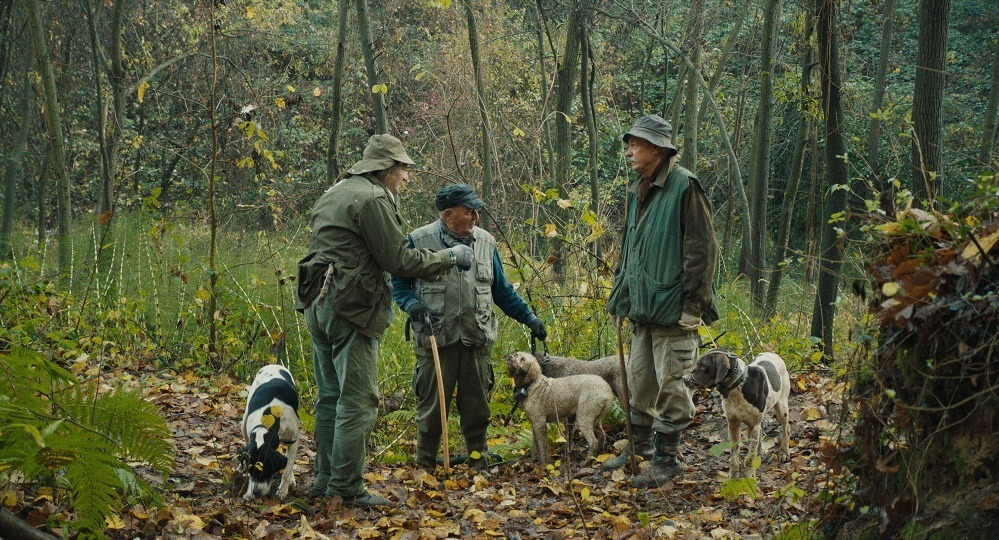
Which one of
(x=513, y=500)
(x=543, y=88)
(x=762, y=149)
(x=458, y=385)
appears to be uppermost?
(x=543, y=88)

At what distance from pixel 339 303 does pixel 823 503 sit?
10.3 ft

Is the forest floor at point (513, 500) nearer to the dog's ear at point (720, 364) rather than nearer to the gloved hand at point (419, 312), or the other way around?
the dog's ear at point (720, 364)

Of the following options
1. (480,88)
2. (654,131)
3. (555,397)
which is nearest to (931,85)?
(654,131)

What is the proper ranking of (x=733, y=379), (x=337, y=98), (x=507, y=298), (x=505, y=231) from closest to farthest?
(x=733, y=379) < (x=507, y=298) < (x=337, y=98) < (x=505, y=231)

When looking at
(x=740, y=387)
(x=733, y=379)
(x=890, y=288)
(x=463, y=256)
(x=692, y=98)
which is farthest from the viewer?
(x=692, y=98)

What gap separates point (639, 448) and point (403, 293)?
7.30ft

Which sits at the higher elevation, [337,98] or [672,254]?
[337,98]

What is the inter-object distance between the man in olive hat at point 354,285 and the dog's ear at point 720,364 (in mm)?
2026

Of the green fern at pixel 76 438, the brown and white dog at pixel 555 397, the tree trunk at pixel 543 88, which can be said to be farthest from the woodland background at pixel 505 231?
the brown and white dog at pixel 555 397

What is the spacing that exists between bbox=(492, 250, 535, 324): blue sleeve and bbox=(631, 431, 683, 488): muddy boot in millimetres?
1551

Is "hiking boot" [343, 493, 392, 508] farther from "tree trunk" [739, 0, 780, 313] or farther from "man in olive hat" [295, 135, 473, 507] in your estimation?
"tree trunk" [739, 0, 780, 313]

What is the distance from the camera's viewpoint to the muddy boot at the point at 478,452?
23.5 ft

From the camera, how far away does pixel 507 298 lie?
7352mm

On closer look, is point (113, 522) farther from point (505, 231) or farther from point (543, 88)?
point (543, 88)
